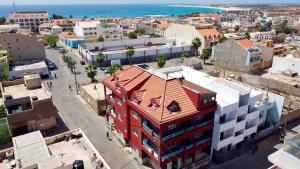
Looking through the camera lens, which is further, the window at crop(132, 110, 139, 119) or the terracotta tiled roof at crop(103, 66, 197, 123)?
the window at crop(132, 110, 139, 119)

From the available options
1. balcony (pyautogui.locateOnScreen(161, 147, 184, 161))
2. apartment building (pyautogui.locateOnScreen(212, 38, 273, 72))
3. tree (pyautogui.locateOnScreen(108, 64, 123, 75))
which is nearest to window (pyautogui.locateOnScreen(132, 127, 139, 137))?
balcony (pyautogui.locateOnScreen(161, 147, 184, 161))

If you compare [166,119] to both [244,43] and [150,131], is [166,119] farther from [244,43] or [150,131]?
[244,43]

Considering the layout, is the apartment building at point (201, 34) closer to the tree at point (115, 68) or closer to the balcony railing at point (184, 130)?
the tree at point (115, 68)

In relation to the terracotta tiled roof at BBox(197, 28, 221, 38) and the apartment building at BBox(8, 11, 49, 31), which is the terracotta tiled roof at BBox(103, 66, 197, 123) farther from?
the apartment building at BBox(8, 11, 49, 31)

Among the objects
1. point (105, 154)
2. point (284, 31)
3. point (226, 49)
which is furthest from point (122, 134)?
point (284, 31)

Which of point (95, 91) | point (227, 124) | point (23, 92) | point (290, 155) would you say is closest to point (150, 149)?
point (227, 124)

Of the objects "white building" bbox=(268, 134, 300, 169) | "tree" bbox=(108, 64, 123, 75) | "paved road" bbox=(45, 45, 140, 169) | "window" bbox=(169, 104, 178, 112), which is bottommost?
"paved road" bbox=(45, 45, 140, 169)
